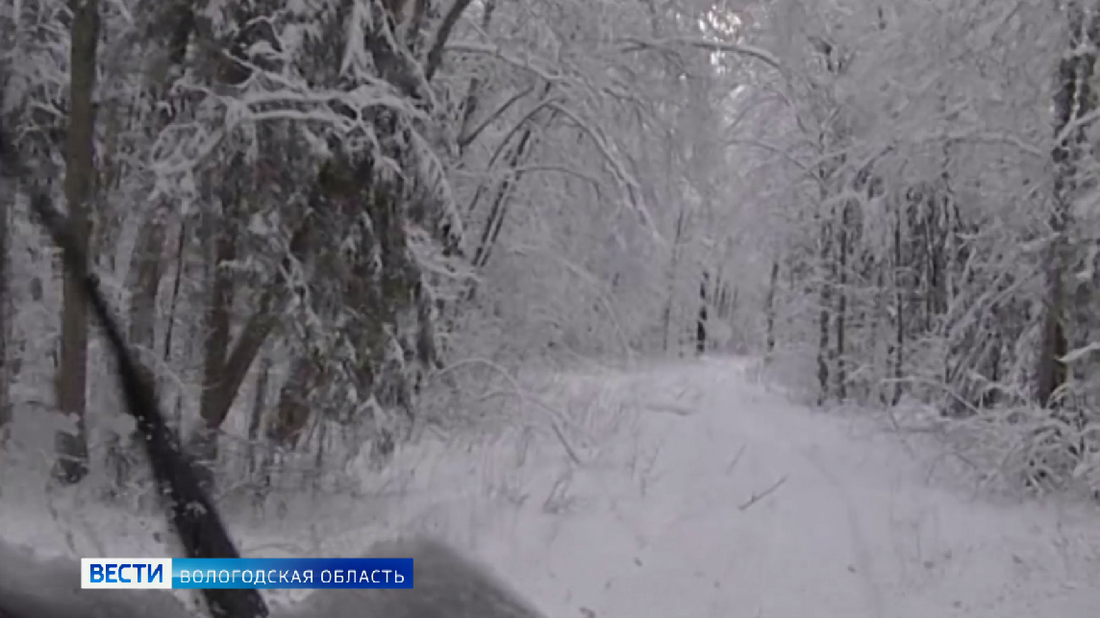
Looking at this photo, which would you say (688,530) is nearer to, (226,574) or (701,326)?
(226,574)

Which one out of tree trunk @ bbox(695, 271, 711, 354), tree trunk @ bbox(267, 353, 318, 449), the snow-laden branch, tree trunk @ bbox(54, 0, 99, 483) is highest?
the snow-laden branch

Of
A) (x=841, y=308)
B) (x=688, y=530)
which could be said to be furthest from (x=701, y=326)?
(x=688, y=530)

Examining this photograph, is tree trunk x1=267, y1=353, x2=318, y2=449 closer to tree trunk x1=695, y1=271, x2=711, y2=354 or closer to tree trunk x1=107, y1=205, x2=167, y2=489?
tree trunk x1=107, y1=205, x2=167, y2=489

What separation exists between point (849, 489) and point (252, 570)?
658 centimetres

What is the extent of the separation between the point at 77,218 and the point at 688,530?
186 inches

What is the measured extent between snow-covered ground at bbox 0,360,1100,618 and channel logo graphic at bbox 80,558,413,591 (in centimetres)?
13

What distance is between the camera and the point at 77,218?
487cm

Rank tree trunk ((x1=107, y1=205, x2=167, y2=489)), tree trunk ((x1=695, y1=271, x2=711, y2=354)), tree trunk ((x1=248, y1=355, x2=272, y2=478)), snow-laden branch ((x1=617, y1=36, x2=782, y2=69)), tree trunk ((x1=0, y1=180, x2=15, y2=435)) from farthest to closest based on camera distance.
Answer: tree trunk ((x1=695, y1=271, x2=711, y2=354)) < snow-laden branch ((x1=617, y1=36, x2=782, y2=69)) < tree trunk ((x1=248, y1=355, x2=272, y2=478)) < tree trunk ((x1=0, y1=180, x2=15, y2=435)) < tree trunk ((x1=107, y1=205, x2=167, y2=489))

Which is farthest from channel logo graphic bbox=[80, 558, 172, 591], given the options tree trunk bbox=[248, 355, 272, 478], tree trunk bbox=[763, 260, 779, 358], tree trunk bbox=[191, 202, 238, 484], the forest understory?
tree trunk bbox=[763, 260, 779, 358]

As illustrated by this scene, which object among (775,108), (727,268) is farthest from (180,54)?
(727,268)

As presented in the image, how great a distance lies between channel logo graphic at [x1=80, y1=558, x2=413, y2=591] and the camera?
4.00 m

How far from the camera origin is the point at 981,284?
1212 centimetres

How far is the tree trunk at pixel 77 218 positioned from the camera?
498 cm

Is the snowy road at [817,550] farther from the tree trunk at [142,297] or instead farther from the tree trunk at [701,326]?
the tree trunk at [701,326]
